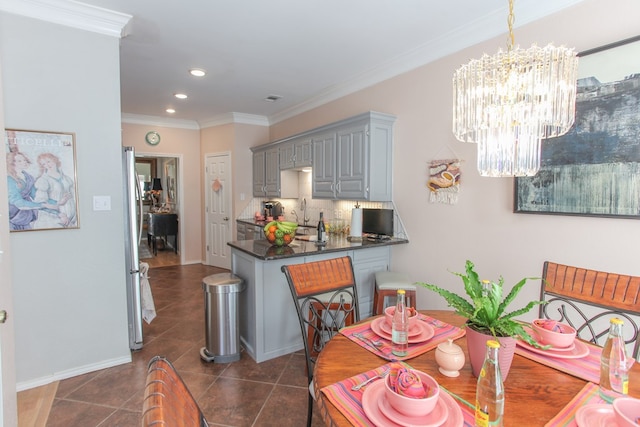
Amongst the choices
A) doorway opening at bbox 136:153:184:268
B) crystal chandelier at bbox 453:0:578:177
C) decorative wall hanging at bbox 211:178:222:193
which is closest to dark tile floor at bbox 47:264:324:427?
crystal chandelier at bbox 453:0:578:177

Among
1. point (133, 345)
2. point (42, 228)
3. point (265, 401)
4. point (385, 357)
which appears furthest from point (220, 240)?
point (385, 357)

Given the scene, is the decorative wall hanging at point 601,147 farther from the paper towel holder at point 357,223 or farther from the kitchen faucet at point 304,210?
the kitchen faucet at point 304,210

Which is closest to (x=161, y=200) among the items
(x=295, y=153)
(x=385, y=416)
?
(x=295, y=153)

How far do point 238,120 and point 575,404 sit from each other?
18.7 feet

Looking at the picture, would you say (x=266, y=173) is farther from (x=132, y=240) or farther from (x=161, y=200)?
(x=161, y=200)

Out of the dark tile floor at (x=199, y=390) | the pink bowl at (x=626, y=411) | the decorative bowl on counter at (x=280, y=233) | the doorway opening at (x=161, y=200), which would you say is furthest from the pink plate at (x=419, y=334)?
the doorway opening at (x=161, y=200)

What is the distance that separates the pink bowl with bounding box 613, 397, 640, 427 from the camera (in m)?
0.80

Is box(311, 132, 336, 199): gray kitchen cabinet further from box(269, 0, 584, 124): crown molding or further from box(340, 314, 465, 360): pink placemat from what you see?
box(340, 314, 465, 360): pink placemat

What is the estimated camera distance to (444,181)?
2996mm

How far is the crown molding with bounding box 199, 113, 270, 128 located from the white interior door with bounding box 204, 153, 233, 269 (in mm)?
589

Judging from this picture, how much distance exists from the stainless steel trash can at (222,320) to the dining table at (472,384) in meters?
1.58

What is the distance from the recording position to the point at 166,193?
8781 millimetres

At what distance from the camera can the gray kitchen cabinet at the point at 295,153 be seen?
435 centimetres

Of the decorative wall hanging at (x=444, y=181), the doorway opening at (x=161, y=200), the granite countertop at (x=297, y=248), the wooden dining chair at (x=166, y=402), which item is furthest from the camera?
the doorway opening at (x=161, y=200)
